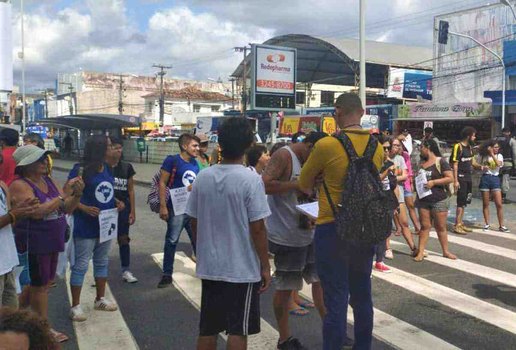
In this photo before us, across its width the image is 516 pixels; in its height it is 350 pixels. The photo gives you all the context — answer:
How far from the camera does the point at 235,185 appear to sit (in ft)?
11.1

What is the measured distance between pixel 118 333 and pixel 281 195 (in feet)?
6.45

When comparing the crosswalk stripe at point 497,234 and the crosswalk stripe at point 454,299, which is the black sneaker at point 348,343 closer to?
the crosswalk stripe at point 454,299

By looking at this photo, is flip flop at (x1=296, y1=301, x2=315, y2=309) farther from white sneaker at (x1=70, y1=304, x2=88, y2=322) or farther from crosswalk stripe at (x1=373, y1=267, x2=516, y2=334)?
white sneaker at (x1=70, y1=304, x2=88, y2=322)

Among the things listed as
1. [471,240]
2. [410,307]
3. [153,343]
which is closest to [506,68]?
[471,240]

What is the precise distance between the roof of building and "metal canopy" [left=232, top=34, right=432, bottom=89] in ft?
82.5

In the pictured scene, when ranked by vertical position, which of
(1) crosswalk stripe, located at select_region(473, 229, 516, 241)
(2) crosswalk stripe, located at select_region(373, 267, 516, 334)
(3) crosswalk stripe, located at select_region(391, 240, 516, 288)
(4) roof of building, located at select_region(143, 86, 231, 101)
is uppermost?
(4) roof of building, located at select_region(143, 86, 231, 101)

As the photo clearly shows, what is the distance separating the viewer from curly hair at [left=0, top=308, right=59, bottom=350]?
176 centimetres

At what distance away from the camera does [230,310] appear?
11.1 ft

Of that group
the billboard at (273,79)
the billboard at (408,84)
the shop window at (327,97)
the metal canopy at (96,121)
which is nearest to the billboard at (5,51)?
the billboard at (273,79)

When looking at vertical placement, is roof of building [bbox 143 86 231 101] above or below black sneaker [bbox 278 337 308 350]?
above

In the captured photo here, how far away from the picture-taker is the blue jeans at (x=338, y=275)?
364 centimetres

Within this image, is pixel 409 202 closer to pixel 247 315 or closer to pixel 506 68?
pixel 247 315

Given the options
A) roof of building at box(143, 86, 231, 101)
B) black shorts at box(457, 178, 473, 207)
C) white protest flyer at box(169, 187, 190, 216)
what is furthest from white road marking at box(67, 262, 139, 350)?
roof of building at box(143, 86, 231, 101)

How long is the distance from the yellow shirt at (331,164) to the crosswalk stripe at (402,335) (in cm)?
169
